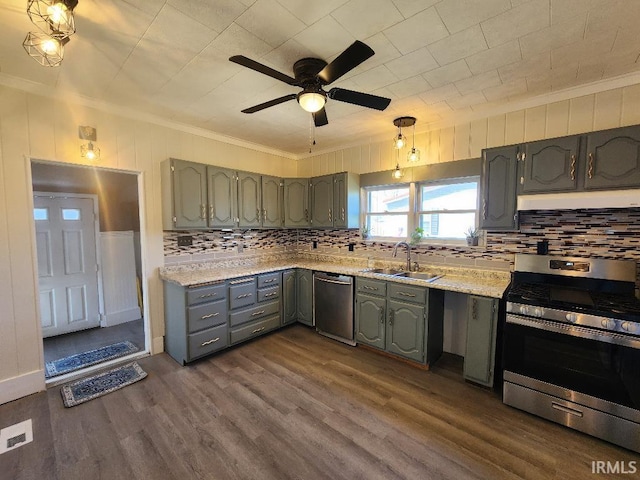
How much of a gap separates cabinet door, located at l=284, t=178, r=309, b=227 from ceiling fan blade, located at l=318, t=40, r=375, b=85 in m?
2.32

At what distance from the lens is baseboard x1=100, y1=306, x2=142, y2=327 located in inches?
155

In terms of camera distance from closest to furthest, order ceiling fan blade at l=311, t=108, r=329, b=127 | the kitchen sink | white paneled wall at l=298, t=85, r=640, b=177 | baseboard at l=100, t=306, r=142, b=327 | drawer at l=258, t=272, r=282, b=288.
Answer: ceiling fan blade at l=311, t=108, r=329, b=127
white paneled wall at l=298, t=85, r=640, b=177
the kitchen sink
drawer at l=258, t=272, r=282, b=288
baseboard at l=100, t=306, r=142, b=327

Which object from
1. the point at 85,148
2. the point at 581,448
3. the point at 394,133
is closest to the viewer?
the point at 581,448

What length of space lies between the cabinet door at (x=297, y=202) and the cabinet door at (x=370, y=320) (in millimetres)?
1488

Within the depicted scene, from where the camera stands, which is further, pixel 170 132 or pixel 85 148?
pixel 170 132

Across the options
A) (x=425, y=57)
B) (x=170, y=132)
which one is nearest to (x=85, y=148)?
(x=170, y=132)

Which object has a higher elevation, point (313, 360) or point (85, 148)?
point (85, 148)

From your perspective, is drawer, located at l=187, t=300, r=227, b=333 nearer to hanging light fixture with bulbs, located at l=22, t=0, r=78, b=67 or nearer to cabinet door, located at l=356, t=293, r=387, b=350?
cabinet door, located at l=356, t=293, r=387, b=350

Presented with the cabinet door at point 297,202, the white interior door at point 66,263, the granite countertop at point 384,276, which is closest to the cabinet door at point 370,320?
the granite countertop at point 384,276

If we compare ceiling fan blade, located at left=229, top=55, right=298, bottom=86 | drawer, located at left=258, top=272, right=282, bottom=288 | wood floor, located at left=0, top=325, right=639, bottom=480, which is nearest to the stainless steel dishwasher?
drawer, located at left=258, top=272, right=282, bottom=288

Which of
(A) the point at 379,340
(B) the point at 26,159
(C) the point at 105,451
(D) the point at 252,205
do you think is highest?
(B) the point at 26,159

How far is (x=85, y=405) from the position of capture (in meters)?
2.22

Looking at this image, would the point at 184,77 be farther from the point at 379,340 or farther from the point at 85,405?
the point at 379,340

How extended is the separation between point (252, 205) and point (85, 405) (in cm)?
249
